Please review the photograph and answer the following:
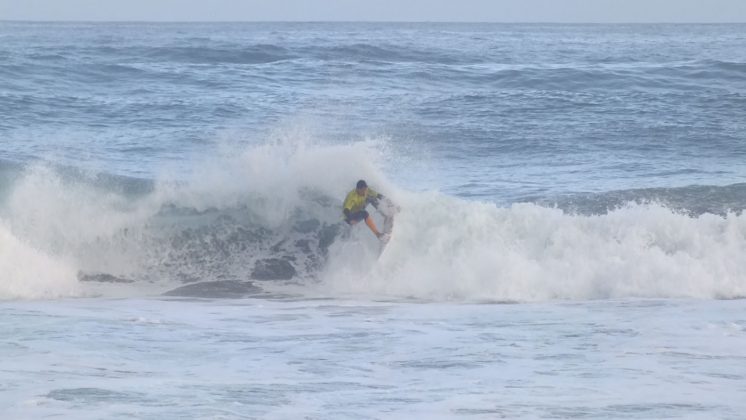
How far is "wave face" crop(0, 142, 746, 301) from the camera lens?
1305 centimetres

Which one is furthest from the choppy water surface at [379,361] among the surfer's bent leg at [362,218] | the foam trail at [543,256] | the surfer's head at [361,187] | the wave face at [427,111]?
the wave face at [427,111]

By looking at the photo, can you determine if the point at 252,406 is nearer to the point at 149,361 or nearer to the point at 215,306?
the point at 149,361

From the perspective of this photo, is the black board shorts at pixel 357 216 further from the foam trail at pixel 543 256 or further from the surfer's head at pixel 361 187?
the foam trail at pixel 543 256

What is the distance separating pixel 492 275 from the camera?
1315 centimetres

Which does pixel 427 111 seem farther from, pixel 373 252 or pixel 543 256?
pixel 543 256

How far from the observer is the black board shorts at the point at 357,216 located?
45.0ft

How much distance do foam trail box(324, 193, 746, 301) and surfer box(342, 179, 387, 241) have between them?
587 mm

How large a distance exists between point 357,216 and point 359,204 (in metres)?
0.17

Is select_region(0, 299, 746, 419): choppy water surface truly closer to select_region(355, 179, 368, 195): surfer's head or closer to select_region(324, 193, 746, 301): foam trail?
select_region(324, 193, 746, 301): foam trail

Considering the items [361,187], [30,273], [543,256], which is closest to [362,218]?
[361,187]

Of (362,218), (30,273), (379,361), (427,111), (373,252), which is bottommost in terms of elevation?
(30,273)

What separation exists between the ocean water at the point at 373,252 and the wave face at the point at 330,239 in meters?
0.04

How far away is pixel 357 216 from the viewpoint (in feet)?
45.2

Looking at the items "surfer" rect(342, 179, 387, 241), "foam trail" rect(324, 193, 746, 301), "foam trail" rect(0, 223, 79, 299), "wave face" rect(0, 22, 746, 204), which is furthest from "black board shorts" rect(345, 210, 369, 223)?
"wave face" rect(0, 22, 746, 204)
